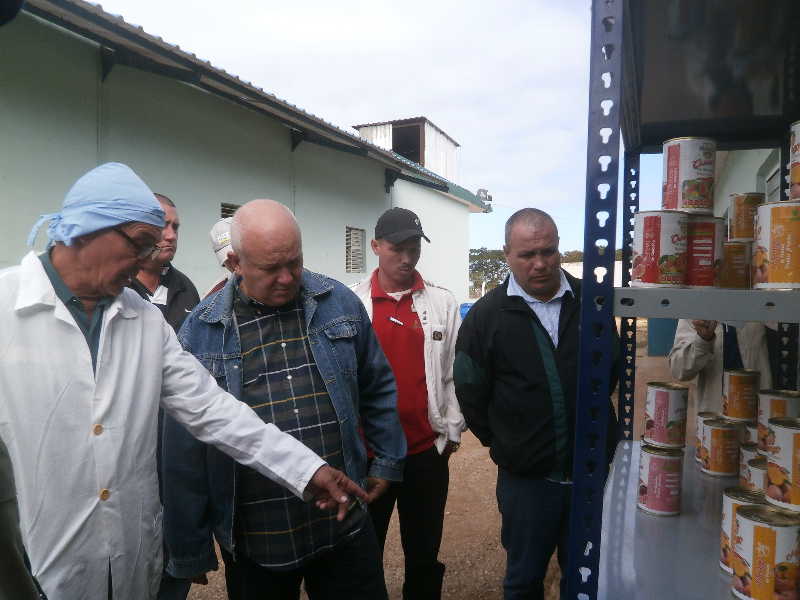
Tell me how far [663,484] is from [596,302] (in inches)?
31.8

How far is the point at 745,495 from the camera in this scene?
129cm

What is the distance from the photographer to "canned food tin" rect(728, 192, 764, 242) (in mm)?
1531

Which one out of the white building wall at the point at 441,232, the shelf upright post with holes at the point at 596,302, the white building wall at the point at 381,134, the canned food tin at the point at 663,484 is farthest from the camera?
the white building wall at the point at 381,134

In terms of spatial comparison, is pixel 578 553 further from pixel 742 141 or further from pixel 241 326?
pixel 742 141

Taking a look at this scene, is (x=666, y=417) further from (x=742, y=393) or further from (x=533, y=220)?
(x=533, y=220)

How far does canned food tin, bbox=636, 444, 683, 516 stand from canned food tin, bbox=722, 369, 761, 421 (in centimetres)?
35

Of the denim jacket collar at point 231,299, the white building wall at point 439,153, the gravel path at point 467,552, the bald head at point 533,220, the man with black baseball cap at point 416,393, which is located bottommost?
the gravel path at point 467,552

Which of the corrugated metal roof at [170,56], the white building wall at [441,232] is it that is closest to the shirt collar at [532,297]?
the corrugated metal roof at [170,56]

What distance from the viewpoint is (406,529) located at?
2.87 meters

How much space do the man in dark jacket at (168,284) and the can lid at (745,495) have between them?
2.39m

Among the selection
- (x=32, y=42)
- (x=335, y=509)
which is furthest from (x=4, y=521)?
(x=32, y=42)

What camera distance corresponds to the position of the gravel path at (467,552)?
11.8 feet

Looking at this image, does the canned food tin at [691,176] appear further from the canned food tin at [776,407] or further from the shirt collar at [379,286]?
the shirt collar at [379,286]

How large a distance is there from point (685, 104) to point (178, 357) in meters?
1.81
